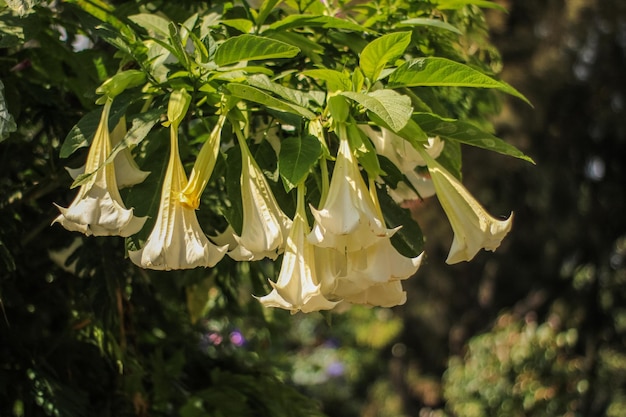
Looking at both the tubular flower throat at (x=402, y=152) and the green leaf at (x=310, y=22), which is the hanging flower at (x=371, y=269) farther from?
the green leaf at (x=310, y=22)

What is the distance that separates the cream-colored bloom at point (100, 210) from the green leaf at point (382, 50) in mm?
280

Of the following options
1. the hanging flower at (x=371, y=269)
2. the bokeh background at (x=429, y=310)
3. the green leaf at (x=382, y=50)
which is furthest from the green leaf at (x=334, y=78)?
the bokeh background at (x=429, y=310)

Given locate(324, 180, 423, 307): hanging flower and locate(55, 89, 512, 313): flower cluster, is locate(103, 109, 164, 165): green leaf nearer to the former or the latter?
locate(55, 89, 512, 313): flower cluster

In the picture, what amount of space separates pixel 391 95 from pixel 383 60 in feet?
0.22

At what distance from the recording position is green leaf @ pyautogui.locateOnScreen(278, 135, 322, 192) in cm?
77

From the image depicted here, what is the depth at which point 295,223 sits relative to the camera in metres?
0.78

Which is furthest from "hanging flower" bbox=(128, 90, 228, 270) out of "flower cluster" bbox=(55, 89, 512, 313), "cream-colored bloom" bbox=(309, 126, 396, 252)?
"cream-colored bloom" bbox=(309, 126, 396, 252)

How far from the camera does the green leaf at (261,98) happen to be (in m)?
0.74

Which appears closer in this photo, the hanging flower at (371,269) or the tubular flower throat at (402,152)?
the hanging flower at (371,269)

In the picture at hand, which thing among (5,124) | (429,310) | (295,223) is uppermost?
(5,124)

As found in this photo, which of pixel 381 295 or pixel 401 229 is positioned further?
pixel 401 229

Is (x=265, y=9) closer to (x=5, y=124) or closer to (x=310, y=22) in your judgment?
(x=310, y=22)

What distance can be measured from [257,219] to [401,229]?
21cm

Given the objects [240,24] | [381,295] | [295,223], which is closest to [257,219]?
[295,223]
